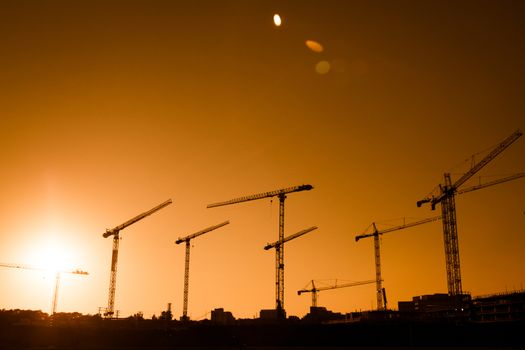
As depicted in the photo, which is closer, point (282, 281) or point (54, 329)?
point (54, 329)

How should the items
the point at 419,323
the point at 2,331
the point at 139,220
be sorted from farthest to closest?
the point at 139,220
the point at 419,323
the point at 2,331

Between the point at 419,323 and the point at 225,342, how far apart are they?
48.1 meters

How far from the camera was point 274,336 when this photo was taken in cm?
14962

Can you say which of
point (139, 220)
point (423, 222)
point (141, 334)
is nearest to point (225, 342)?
point (141, 334)

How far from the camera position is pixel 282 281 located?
166m

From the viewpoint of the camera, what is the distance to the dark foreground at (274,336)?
130 meters

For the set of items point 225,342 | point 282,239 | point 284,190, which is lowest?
point 225,342

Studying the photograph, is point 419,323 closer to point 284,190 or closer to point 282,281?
point 282,281

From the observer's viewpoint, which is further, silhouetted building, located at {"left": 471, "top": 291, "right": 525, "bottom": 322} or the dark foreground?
silhouetted building, located at {"left": 471, "top": 291, "right": 525, "bottom": 322}

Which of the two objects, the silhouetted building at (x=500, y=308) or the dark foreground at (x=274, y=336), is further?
the silhouetted building at (x=500, y=308)

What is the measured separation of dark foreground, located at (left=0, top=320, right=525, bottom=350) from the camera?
130250 millimetres

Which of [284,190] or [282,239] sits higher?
[284,190]

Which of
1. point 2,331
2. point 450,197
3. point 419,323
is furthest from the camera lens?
point 450,197

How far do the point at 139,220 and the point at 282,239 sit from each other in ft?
139
